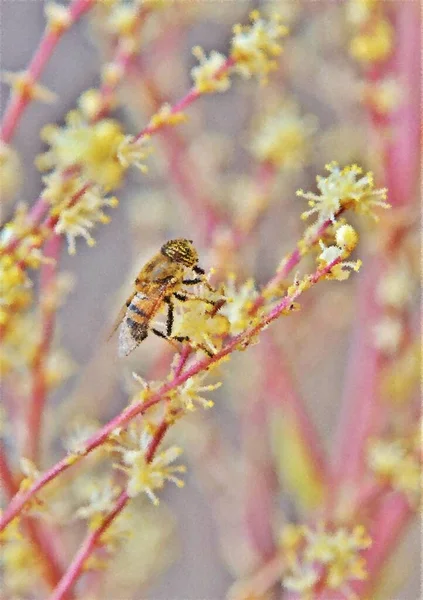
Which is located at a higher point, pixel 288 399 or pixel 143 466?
pixel 288 399

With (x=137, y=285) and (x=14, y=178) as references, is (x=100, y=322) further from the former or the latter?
(x=137, y=285)

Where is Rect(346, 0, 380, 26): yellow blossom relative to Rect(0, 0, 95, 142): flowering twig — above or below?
above

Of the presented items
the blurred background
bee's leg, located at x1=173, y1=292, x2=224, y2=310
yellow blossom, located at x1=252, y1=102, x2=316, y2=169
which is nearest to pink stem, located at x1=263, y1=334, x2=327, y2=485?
the blurred background

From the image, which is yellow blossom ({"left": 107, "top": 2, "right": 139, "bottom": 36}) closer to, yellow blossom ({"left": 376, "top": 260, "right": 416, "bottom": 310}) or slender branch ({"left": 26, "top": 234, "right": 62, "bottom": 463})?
slender branch ({"left": 26, "top": 234, "right": 62, "bottom": 463})

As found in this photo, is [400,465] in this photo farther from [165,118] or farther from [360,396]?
[165,118]

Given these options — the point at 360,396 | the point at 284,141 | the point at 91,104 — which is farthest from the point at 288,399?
the point at 91,104

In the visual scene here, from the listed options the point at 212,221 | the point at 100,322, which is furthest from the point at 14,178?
the point at 100,322

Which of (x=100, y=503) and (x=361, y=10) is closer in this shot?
(x=100, y=503)

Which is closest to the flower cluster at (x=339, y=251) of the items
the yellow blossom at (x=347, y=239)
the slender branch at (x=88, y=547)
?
the yellow blossom at (x=347, y=239)
